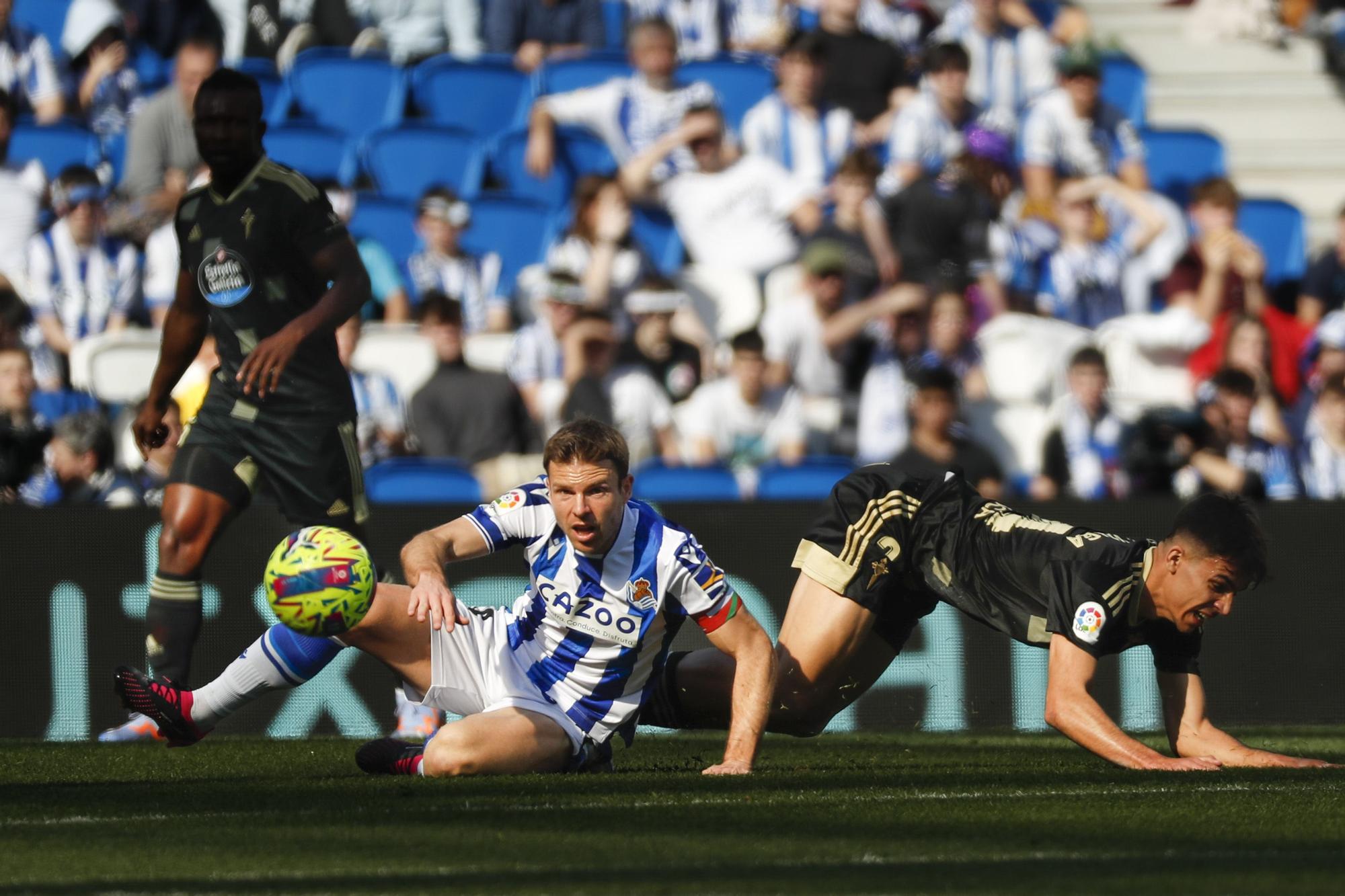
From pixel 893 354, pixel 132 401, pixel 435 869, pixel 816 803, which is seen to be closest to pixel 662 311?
pixel 893 354

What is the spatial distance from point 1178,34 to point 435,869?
12.7m

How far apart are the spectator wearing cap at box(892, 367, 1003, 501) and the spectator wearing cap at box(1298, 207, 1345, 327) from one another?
3.39 m

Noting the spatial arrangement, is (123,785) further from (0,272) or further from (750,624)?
(0,272)

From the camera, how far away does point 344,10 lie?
13148 mm

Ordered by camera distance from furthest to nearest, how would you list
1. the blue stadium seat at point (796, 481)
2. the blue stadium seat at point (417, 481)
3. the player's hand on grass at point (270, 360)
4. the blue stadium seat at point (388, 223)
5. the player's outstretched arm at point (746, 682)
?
the blue stadium seat at point (388, 223) < the blue stadium seat at point (796, 481) < the blue stadium seat at point (417, 481) < the player's hand on grass at point (270, 360) < the player's outstretched arm at point (746, 682)

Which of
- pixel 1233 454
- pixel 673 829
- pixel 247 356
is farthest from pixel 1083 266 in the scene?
pixel 673 829

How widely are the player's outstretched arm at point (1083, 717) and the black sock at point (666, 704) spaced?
126 cm

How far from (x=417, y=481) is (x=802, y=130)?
4.11 metres

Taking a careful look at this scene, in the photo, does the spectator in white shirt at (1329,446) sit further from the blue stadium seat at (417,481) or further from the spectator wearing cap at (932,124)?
the blue stadium seat at (417,481)

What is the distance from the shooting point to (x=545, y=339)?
10883mm

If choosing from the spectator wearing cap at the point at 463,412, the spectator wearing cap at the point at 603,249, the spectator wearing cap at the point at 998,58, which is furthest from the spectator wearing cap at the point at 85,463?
the spectator wearing cap at the point at 998,58

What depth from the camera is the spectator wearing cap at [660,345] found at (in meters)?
10.9

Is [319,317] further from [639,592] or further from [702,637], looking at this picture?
[702,637]

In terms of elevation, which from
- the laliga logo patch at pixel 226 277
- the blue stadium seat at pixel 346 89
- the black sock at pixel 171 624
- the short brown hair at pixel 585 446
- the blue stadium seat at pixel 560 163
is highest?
the laliga logo patch at pixel 226 277
